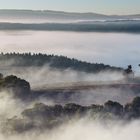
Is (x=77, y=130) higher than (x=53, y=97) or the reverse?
higher

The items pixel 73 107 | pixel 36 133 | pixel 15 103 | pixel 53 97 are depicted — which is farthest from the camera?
pixel 53 97

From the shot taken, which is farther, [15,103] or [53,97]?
[53,97]

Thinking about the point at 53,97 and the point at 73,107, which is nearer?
the point at 73,107

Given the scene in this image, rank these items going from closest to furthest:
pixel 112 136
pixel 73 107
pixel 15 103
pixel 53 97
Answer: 1. pixel 112 136
2. pixel 73 107
3. pixel 15 103
4. pixel 53 97

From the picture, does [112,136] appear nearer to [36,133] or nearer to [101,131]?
[101,131]

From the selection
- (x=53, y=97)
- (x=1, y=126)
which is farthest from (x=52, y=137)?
(x=53, y=97)

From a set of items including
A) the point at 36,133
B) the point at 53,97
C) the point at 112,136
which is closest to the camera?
the point at 36,133

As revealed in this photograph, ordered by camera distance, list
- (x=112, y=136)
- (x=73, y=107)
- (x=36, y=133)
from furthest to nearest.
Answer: (x=73, y=107)
(x=112, y=136)
(x=36, y=133)

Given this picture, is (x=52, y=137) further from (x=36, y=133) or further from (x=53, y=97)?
(x=53, y=97)


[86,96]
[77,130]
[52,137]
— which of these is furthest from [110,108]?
[86,96]
